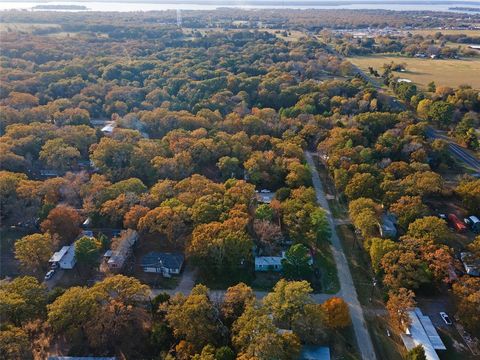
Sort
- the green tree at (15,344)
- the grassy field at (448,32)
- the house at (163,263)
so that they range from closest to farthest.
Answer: the green tree at (15,344), the house at (163,263), the grassy field at (448,32)

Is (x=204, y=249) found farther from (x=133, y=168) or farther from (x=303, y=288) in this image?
(x=133, y=168)

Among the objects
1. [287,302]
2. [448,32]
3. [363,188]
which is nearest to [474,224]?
[363,188]

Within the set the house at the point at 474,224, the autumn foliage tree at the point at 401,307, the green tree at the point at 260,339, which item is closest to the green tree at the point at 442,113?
the house at the point at 474,224

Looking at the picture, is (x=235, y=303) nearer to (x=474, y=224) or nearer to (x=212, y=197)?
(x=212, y=197)

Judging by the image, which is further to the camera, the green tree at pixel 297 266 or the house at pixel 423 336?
the green tree at pixel 297 266

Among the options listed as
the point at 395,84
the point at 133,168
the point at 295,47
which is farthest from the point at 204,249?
the point at 295,47

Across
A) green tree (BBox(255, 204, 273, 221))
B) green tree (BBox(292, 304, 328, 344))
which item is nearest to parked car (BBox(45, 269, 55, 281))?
green tree (BBox(255, 204, 273, 221))

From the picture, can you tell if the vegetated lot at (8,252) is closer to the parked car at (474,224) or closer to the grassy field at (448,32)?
the parked car at (474,224)
